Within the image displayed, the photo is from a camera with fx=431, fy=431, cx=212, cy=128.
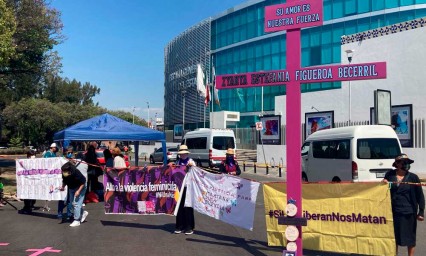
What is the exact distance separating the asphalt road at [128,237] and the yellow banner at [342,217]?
400 millimetres

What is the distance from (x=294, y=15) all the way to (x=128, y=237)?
512 cm

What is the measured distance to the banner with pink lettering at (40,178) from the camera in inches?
432

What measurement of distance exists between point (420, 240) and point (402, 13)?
38.3 metres

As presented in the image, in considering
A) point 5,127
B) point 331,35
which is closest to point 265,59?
point 331,35

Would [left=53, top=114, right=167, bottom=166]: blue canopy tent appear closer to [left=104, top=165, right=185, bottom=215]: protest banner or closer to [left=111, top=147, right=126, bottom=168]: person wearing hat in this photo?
[left=111, top=147, right=126, bottom=168]: person wearing hat

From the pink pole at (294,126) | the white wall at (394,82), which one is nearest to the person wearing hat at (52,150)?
the pink pole at (294,126)

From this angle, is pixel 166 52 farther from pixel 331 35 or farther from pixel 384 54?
pixel 384 54

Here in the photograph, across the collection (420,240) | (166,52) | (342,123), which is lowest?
(420,240)

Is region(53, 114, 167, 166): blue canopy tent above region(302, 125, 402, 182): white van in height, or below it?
above

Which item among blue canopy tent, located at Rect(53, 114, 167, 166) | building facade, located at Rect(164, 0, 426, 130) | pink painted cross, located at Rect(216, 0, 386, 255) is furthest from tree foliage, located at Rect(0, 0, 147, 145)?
building facade, located at Rect(164, 0, 426, 130)

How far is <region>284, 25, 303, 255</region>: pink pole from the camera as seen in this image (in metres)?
6.43

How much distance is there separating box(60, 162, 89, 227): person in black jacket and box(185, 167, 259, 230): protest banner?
100 inches

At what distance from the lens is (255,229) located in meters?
9.20

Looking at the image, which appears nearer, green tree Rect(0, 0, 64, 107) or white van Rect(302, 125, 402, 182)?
white van Rect(302, 125, 402, 182)
